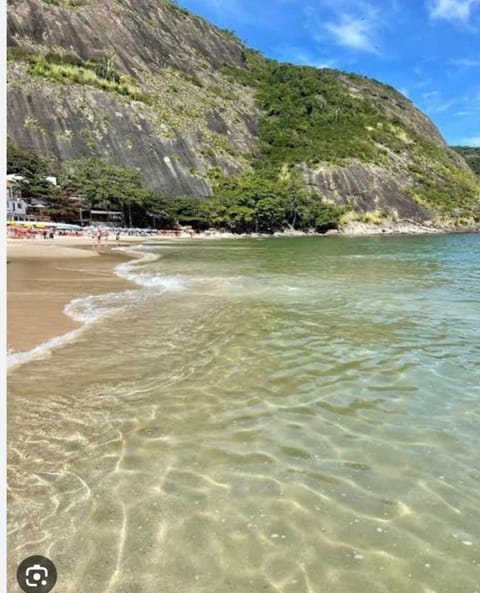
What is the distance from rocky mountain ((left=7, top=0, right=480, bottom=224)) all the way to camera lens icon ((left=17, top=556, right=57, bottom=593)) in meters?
91.0

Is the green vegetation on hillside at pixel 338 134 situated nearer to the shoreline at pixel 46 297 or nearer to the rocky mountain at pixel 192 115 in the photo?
the rocky mountain at pixel 192 115

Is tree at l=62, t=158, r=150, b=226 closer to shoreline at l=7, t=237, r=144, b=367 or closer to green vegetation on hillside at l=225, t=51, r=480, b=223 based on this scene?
green vegetation on hillside at l=225, t=51, r=480, b=223

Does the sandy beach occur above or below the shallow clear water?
above

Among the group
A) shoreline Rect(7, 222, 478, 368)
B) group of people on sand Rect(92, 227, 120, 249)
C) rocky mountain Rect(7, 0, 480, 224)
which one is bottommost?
shoreline Rect(7, 222, 478, 368)

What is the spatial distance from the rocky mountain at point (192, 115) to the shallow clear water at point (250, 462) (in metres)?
87.1

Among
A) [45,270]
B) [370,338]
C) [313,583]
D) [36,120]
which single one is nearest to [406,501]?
[313,583]

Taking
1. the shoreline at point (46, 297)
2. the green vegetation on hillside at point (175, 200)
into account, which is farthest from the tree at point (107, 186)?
the shoreline at point (46, 297)

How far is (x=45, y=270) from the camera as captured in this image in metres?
22.5

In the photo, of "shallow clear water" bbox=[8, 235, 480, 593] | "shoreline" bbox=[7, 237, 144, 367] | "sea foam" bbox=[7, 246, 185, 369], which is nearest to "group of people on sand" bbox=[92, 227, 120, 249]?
"shoreline" bbox=[7, 237, 144, 367]

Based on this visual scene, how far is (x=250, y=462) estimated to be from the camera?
4.61 meters

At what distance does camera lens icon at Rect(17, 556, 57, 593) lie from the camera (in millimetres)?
3059

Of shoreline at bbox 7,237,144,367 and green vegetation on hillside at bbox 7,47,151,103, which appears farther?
green vegetation on hillside at bbox 7,47,151,103

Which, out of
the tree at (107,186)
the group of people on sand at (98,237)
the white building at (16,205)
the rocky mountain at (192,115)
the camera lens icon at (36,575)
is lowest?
the camera lens icon at (36,575)

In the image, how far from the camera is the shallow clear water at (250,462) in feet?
10.7
